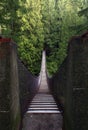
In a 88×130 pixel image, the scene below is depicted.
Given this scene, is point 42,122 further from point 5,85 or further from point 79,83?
point 5,85

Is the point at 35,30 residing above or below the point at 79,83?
below

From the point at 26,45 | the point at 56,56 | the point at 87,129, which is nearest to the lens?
the point at 87,129

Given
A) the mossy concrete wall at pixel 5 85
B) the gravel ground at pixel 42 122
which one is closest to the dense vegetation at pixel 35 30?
the gravel ground at pixel 42 122

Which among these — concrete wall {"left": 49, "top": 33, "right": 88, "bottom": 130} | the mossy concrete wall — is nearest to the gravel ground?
concrete wall {"left": 49, "top": 33, "right": 88, "bottom": 130}

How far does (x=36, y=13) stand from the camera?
1416 inches

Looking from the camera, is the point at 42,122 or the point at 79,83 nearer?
the point at 79,83

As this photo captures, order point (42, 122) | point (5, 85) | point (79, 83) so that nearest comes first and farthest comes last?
point (5, 85)
point (79, 83)
point (42, 122)

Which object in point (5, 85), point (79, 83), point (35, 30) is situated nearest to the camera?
point (5, 85)

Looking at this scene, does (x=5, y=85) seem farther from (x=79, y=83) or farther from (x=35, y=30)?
(x=35, y=30)

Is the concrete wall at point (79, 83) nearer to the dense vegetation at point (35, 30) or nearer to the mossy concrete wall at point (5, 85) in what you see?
the mossy concrete wall at point (5, 85)

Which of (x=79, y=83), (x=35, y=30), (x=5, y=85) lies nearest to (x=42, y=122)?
(x=79, y=83)

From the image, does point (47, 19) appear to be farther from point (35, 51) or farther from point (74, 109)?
point (74, 109)

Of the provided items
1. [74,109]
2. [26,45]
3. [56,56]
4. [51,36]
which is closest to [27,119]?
[74,109]

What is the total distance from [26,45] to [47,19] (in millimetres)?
7467
